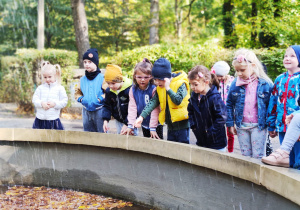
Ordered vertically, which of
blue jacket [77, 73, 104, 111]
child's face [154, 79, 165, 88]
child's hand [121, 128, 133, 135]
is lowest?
child's hand [121, 128, 133, 135]

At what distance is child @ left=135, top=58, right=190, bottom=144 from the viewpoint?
164 inches

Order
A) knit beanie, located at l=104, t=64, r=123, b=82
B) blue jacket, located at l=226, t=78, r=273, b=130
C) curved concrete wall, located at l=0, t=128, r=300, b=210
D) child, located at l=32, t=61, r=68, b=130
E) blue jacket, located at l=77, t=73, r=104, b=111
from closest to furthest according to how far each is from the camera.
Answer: curved concrete wall, located at l=0, t=128, r=300, b=210 → blue jacket, located at l=226, t=78, r=273, b=130 → knit beanie, located at l=104, t=64, r=123, b=82 → blue jacket, located at l=77, t=73, r=104, b=111 → child, located at l=32, t=61, r=68, b=130

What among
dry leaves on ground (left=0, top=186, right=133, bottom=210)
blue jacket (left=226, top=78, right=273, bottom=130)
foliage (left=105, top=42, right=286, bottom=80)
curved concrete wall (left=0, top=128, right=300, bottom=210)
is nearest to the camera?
curved concrete wall (left=0, top=128, right=300, bottom=210)

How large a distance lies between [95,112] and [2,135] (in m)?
1.34

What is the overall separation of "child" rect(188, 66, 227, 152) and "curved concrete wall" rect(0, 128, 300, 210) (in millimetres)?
387

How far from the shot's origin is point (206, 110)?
4.11 metres

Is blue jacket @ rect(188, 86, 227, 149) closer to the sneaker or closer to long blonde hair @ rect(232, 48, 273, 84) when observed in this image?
long blonde hair @ rect(232, 48, 273, 84)

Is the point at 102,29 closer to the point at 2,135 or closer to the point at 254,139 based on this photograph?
the point at 2,135

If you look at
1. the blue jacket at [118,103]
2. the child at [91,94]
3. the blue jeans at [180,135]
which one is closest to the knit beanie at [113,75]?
the blue jacket at [118,103]

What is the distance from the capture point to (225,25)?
Result: 16453 millimetres

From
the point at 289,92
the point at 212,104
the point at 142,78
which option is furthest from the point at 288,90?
the point at 142,78

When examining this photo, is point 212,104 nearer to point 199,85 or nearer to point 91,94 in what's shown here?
point 199,85

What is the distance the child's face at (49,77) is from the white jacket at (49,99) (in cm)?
8

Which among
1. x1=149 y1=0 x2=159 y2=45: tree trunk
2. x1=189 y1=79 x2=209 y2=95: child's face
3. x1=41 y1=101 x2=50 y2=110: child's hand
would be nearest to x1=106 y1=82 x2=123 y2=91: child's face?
x1=41 y1=101 x2=50 y2=110: child's hand
